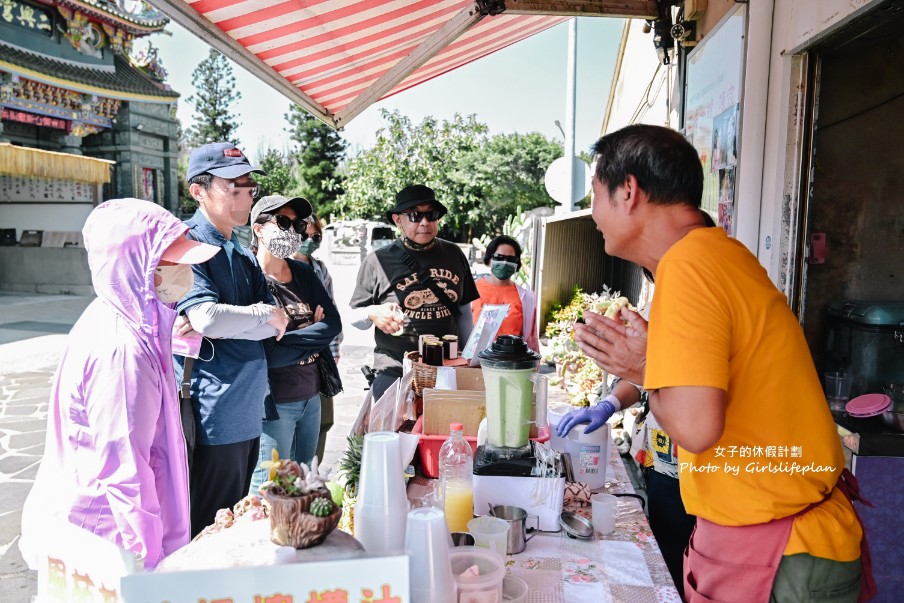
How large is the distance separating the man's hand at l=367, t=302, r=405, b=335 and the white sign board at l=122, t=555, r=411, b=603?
2435mm

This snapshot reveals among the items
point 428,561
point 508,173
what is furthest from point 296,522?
point 508,173

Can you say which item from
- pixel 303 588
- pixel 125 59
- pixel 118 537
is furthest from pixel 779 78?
pixel 125 59

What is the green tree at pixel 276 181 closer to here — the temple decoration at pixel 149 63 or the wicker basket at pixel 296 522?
the temple decoration at pixel 149 63

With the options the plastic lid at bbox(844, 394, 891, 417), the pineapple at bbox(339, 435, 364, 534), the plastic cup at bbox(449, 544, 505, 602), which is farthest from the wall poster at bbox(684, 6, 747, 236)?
the plastic cup at bbox(449, 544, 505, 602)

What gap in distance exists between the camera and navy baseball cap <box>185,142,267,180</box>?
2867 mm

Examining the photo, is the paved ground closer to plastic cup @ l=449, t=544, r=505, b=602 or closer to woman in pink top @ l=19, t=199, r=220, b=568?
woman in pink top @ l=19, t=199, r=220, b=568

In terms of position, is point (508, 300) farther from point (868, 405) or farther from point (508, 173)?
point (508, 173)

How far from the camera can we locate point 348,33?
4.30 m

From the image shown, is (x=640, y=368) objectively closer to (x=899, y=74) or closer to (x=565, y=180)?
(x=899, y=74)

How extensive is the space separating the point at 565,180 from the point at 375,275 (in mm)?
6142

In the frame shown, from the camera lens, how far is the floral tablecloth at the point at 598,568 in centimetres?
164

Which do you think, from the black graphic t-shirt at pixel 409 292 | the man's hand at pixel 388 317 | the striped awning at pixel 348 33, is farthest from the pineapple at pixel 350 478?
the striped awning at pixel 348 33

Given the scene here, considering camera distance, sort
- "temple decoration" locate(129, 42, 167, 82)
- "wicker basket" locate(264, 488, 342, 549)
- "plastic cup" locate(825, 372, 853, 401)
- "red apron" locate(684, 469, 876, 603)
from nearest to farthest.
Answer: "wicker basket" locate(264, 488, 342, 549)
"red apron" locate(684, 469, 876, 603)
"plastic cup" locate(825, 372, 853, 401)
"temple decoration" locate(129, 42, 167, 82)

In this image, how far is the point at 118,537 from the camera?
6.50ft
